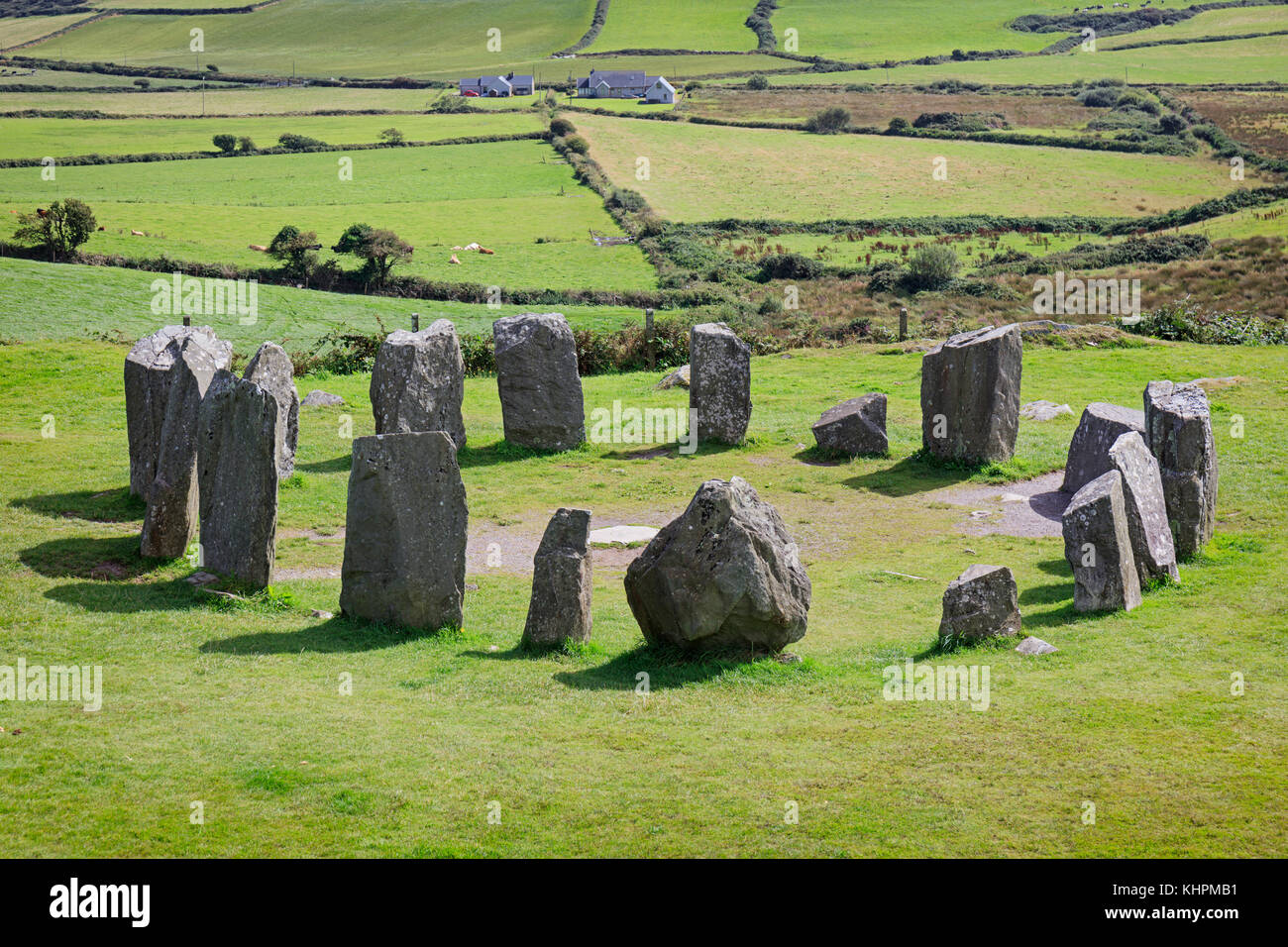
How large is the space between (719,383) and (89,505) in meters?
13.2

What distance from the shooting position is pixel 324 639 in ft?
48.7

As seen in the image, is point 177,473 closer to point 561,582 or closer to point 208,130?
point 561,582

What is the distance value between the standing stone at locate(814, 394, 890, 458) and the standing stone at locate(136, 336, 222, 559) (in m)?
13.3

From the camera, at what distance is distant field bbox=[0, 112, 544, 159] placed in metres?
92.4

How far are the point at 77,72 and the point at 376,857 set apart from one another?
160 meters

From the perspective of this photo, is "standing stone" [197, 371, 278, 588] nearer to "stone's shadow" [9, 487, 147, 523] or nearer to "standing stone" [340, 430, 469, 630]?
"standing stone" [340, 430, 469, 630]

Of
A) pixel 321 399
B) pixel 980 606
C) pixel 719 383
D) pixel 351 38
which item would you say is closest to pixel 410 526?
pixel 980 606

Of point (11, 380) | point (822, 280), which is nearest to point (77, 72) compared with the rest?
point (822, 280)

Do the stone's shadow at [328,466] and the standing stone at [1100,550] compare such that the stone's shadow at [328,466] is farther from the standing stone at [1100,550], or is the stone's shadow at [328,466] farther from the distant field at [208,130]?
the distant field at [208,130]

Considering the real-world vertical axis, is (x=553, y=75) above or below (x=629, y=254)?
above

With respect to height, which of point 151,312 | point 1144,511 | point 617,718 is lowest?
point 617,718

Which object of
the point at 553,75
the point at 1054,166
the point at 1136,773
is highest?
the point at 553,75

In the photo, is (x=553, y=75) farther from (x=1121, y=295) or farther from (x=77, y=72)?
(x=1121, y=295)
